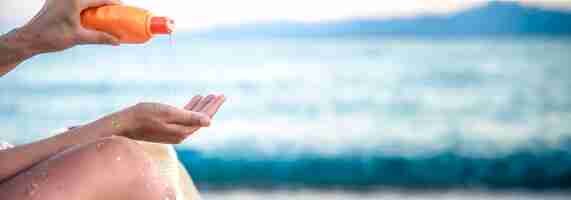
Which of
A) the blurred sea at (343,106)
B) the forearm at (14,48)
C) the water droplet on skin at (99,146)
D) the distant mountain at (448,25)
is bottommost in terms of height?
the blurred sea at (343,106)

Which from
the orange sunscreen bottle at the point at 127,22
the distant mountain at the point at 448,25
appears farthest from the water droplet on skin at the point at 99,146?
the distant mountain at the point at 448,25

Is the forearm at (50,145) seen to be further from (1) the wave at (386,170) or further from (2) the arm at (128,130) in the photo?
(1) the wave at (386,170)

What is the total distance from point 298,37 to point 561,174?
3.59 metres

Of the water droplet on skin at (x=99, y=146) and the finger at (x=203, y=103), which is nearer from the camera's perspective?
the water droplet on skin at (x=99, y=146)

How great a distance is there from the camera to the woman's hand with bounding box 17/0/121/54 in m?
1.16

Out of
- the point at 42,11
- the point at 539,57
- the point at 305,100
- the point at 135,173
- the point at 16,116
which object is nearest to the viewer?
the point at 135,173

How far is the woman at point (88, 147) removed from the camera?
108 cm

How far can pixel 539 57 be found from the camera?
27.4 feet

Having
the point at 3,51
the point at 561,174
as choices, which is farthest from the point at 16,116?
the point at 3,51

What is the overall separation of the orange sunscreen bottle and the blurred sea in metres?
2.72

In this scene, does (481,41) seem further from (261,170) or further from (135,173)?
(135,173)

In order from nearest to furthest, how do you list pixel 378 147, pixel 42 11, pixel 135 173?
1. pixel 135 173
2. pixel 42 11
3. pixel 378 147

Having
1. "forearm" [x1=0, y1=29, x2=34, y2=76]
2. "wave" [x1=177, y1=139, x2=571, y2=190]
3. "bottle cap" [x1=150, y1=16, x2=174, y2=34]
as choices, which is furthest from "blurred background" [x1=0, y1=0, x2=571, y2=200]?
"bottle cap" [x1=150, y1=16, x2=174, y2=34]

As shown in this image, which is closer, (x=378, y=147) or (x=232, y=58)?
(x=378, y=147)
